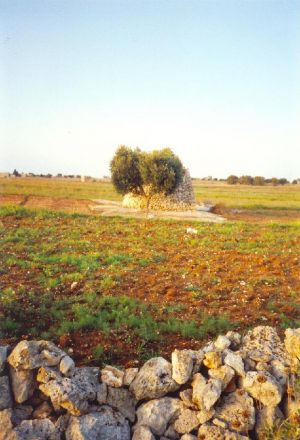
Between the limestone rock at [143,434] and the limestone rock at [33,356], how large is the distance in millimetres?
1620

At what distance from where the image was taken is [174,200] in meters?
43.5

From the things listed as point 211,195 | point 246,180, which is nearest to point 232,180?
point 246,180

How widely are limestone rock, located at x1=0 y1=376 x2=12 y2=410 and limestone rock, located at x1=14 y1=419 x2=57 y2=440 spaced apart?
1.66ft

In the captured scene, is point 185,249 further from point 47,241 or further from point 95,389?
point 95,389

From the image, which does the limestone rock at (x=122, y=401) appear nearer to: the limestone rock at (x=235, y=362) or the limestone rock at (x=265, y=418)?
the limestone rock at (x=235, y=362)

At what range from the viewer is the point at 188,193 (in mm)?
43875

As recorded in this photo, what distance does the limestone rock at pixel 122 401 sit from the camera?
6.87m

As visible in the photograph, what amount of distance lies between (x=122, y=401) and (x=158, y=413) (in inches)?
23.8

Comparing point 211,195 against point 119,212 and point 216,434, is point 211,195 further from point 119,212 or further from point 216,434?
point 216,434

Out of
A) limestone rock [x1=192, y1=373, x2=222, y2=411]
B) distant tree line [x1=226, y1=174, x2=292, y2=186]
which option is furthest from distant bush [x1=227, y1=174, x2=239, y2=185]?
limestone rock [x1=192, y1=373, x2=222, y2=411]

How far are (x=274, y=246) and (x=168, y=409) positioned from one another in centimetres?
1243

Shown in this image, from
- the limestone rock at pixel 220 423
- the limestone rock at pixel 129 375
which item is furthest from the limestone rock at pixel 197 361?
the limestone rock at pixel 129 375

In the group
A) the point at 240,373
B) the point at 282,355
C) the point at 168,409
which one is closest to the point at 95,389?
the point at 168,409

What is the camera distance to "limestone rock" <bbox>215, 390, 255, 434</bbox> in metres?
6.57
